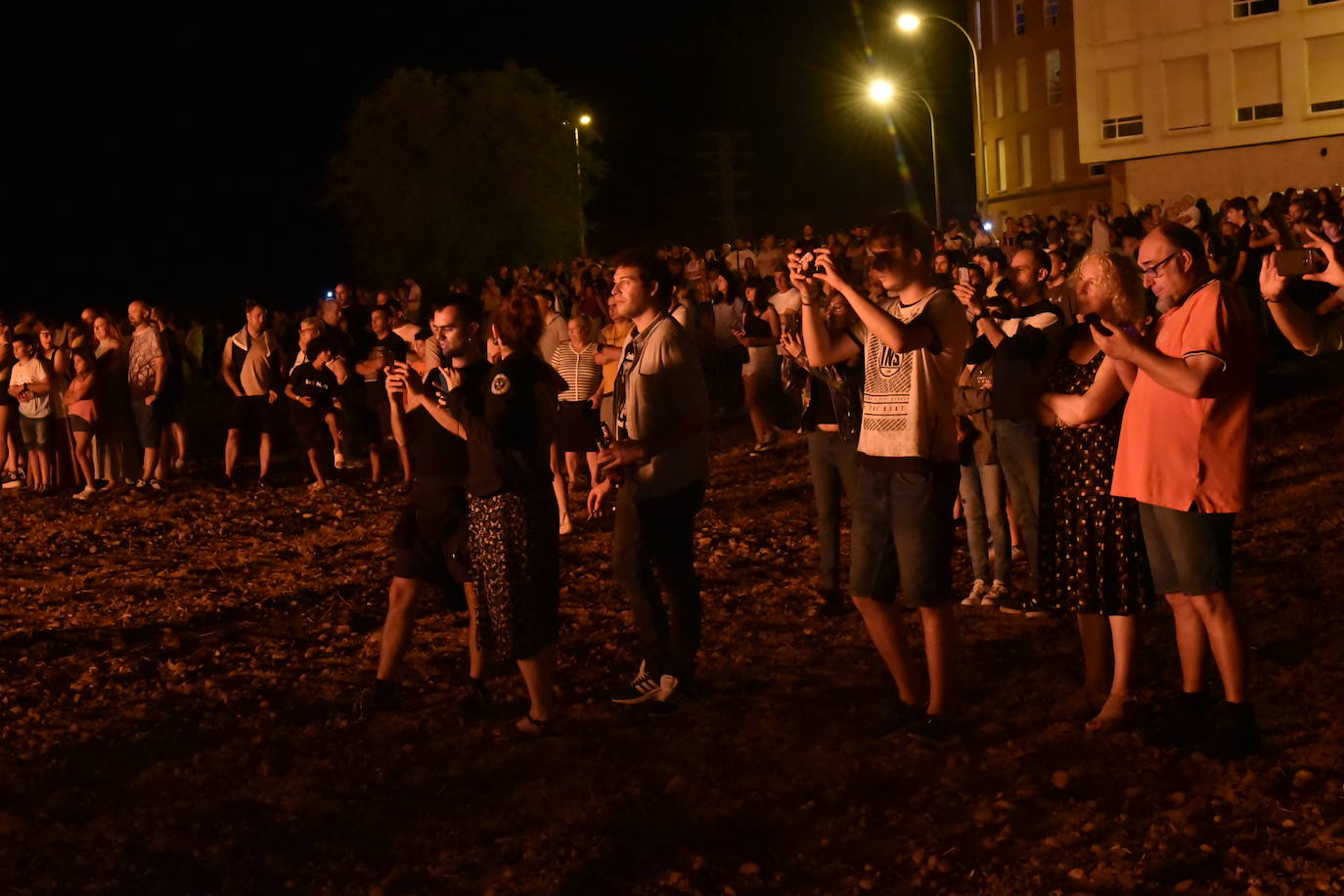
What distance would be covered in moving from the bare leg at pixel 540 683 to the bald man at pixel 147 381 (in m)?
9.25

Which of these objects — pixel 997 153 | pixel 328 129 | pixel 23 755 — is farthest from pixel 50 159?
pixel 23 755

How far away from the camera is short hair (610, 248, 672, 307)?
636cm

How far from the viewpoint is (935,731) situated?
5914 millimetres

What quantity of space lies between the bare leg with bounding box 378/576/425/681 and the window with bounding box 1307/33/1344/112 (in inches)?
1557

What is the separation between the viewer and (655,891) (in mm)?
4785

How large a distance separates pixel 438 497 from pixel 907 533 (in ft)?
6.58

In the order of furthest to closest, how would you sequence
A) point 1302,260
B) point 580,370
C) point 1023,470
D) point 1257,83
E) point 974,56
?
point 1257,83 → point 974,56 → point 580,370 → point 1302,260 → point 1023,470

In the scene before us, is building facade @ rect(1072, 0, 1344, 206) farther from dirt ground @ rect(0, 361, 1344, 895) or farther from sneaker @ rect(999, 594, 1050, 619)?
sneaker @ rect(999, 594, 1050, 619)

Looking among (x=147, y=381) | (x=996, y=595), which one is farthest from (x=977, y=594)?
(x=147, y=381)

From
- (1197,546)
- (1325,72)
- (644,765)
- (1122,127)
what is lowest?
(644,765)

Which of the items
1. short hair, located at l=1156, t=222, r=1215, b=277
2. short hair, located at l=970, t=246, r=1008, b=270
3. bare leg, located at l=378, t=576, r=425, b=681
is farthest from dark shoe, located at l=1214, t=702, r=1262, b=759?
short hair, located at l=970, t=246, r=1008, b=270

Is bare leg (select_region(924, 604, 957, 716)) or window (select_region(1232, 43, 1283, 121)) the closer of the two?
bare leg (select_region(924, 604, 957, 716))

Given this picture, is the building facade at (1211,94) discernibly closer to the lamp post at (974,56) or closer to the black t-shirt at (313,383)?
the lamp post at (974,56)

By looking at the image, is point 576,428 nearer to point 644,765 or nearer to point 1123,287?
point 644,765
